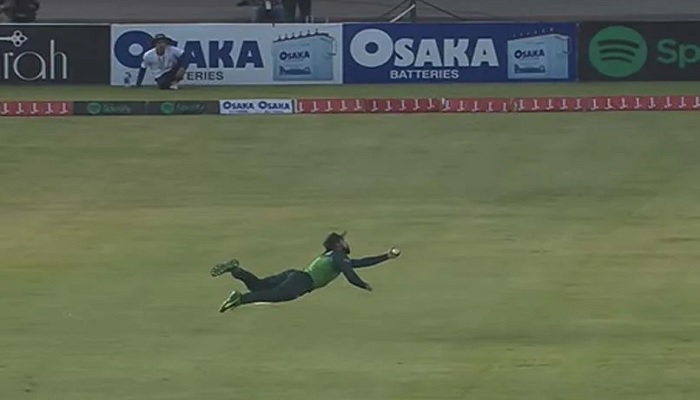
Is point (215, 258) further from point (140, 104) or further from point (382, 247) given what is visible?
point (140, 104)

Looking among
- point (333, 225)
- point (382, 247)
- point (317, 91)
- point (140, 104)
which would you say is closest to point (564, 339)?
point (382, 247)

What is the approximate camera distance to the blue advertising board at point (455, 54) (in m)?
32.3

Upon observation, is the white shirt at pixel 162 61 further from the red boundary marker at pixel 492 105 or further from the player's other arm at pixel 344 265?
the player's other arm at pixel 344 265

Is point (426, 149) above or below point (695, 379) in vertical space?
below

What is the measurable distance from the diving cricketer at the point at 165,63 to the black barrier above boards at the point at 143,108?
3067mm

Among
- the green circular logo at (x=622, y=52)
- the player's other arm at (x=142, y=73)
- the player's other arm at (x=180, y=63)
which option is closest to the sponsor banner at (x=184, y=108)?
the player's other arm at (x=180, y=63)

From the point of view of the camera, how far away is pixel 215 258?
50.1 feet

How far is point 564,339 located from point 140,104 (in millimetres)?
17454

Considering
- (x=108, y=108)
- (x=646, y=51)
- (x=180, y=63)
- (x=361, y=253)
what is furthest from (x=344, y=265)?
(x=646, y=51)

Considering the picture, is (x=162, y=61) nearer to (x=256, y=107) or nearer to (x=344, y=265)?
(x=256, y=107)

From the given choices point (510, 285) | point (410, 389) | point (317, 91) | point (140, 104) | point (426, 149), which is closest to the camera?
point (410, 389)

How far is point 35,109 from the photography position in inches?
1096

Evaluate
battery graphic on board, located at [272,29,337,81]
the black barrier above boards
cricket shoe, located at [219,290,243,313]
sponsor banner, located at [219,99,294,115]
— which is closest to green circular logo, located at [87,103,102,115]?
the black barrier above boards

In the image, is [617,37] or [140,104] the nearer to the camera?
[140,104]
